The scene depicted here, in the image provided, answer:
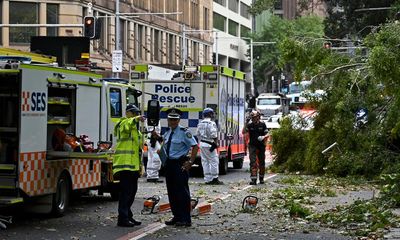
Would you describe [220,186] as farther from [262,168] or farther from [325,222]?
[325,222]

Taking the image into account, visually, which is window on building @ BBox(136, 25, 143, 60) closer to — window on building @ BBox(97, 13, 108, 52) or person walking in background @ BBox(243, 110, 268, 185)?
window on building @ BBox(97, 13, 108, 52)

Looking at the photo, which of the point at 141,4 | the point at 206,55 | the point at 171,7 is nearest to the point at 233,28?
the point at 206,55

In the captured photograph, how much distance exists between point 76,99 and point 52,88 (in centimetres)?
104

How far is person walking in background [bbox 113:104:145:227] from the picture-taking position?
13195 mm

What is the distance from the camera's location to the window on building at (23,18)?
1962 inches

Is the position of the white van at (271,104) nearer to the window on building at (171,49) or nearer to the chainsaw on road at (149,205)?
the window on building at (171,49)

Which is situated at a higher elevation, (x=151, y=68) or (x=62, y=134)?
(x=151, y=68)

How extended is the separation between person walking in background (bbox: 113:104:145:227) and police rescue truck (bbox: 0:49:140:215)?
70 centimetres

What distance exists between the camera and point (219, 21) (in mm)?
88375

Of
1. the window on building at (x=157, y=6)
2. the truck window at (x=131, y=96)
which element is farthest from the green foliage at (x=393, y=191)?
the window on building at (x=157, y=6)

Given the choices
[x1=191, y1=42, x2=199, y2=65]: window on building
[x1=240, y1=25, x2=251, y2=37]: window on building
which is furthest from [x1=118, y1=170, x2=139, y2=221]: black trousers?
[x1=240, y1=25, x2=251, y2=37]: window on building

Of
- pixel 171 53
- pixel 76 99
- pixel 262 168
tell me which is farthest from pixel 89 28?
pixel 171 53

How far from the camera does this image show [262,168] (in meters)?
21.6

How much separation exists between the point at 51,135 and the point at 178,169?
2.39 meters
